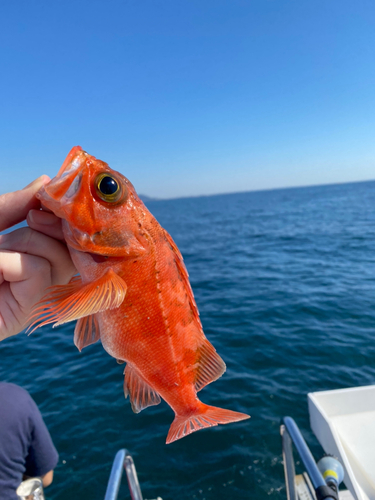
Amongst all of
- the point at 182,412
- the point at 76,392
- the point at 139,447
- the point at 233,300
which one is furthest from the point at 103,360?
the point at 182,412

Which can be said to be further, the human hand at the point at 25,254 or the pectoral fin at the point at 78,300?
the human hand at the point at 25,254

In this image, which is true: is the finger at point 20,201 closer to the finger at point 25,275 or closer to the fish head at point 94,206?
the fish head at point 94,206

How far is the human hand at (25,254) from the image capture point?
5.89 feet

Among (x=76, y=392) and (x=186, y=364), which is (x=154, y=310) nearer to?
(x=186, y=364)

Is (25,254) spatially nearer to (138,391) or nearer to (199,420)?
(138,391)

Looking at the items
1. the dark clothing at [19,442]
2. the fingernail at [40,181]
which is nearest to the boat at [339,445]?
the dark clothing at [19,442]

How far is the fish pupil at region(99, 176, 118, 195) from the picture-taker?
1740 mm

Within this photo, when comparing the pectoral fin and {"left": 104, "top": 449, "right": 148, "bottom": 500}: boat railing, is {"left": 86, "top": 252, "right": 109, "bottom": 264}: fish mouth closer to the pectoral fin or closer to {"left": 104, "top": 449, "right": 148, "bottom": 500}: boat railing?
the pectoral fin

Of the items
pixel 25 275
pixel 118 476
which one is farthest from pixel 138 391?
pixel 118 476

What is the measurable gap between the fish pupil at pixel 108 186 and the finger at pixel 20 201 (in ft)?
1.21

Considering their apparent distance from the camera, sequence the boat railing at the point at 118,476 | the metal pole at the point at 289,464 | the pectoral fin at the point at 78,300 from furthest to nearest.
A: the metal pole at the point at 289,464, the boat railing at the point at 118,476, the pectoral fin at the point at 78,300

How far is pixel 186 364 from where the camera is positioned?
1936 millimetres

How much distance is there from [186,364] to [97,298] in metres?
0.73

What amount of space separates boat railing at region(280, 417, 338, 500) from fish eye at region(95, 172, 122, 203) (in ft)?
8.78
